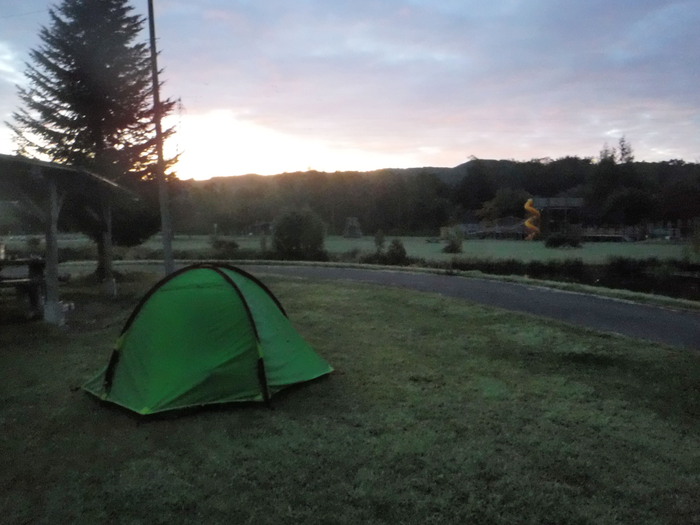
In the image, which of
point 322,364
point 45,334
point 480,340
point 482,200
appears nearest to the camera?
point 322,364

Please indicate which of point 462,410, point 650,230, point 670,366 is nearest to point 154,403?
point 462,410

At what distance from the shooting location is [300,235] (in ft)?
90.2

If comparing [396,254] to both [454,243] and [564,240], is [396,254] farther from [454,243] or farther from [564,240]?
[564,240]

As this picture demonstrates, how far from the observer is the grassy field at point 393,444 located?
3.75 meters

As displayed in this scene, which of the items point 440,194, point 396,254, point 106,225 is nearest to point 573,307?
point 106,225

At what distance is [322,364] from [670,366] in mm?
4101

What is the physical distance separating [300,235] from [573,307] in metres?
17.8

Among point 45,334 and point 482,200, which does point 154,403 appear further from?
point 482,200

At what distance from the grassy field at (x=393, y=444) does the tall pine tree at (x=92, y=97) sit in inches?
394

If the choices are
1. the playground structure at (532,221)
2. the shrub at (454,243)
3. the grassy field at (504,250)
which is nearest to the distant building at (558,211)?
the playground structure at (532,221)

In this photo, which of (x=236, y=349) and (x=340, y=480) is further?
(x=236, y=349)

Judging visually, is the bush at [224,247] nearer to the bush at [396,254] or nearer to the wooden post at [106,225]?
the bush at [396,254]

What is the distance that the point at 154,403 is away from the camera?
17.7 ft

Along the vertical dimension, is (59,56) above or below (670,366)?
above
